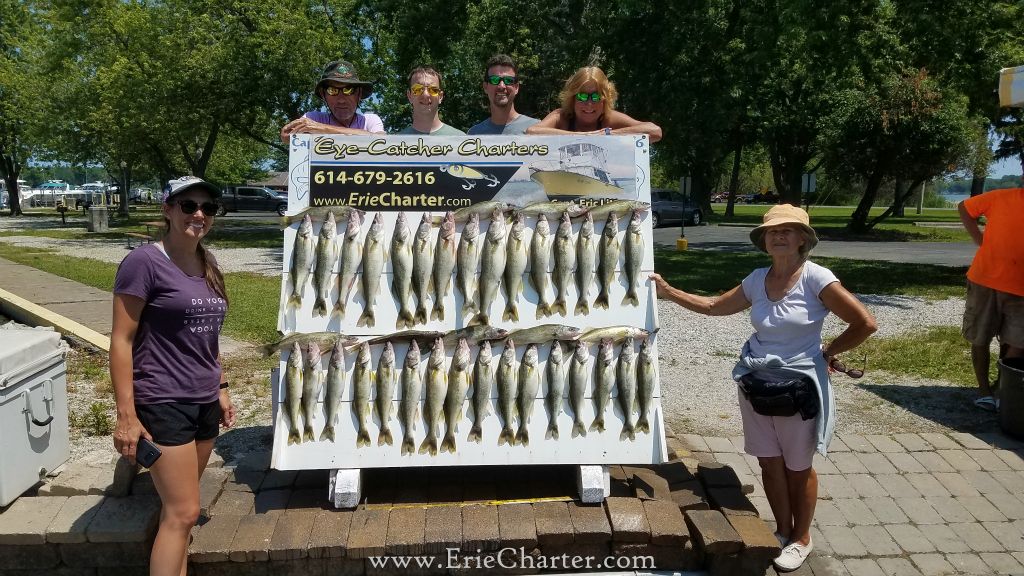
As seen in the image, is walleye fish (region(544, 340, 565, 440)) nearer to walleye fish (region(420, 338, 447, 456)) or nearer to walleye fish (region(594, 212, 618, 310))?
walleye fish (region(594, 212, 618, 310))

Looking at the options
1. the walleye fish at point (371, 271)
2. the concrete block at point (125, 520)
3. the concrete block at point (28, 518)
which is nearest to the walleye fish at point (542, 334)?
the walleye fish at point (371, 271)

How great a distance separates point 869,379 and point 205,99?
22.7 m

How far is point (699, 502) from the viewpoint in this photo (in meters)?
3.95

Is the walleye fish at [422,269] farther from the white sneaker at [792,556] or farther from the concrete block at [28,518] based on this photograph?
the white sneaker at [792,556]

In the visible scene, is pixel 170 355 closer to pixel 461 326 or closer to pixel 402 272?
pixel 402 272

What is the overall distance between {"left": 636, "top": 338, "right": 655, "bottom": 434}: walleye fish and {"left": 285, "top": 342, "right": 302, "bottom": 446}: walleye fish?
A: 183cm

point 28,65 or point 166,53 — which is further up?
point 28,65

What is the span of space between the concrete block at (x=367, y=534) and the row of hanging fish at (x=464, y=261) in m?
0.99

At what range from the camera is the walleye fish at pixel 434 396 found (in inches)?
151

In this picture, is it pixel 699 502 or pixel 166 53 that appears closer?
pixel 699 502

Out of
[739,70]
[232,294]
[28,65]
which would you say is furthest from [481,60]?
[28,65]

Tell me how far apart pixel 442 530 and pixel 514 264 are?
1.41 metres

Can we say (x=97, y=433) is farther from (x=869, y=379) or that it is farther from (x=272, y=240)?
(x=272, y=240)

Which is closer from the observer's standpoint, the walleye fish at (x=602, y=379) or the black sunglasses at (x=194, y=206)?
the black sunglasses at (x=194, y=206)
